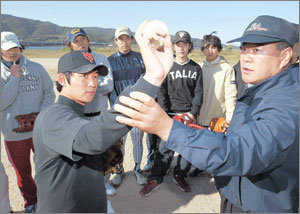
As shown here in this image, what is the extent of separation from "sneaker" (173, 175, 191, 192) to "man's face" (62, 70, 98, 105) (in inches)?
109

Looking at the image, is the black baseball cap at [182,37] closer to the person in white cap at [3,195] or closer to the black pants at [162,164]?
the black pants at [162,164]

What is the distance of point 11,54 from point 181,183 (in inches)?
140

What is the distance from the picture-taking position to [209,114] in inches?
168

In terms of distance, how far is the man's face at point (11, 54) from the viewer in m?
3.29

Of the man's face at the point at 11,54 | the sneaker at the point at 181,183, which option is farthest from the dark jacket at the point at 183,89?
the man's face at the point at 11,54

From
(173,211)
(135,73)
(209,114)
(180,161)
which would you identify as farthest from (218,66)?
(173,211)

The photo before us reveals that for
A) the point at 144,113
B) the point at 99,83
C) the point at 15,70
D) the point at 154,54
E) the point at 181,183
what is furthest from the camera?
the point at 181,183

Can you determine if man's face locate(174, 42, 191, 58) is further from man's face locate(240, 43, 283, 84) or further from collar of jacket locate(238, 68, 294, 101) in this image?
collar of jacket locate(238, 68, 294, 101)

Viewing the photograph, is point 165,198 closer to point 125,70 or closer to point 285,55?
point 125,70

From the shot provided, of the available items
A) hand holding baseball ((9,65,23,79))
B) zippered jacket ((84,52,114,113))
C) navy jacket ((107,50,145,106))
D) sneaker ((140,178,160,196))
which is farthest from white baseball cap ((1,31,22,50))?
sneaker ((140,178,160,196))

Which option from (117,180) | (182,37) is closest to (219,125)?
(182,37)

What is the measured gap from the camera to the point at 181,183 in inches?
161

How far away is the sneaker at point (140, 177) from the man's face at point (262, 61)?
122 inches

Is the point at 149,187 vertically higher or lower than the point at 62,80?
lower
